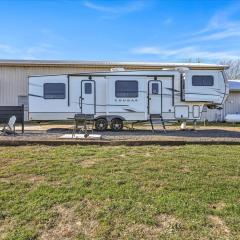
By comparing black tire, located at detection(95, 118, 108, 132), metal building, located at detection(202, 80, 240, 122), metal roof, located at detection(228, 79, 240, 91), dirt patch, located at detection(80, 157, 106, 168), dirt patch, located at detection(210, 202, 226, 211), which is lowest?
dirt patch, located at detection(210, 202, 226, 211)

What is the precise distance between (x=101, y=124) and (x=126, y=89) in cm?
184

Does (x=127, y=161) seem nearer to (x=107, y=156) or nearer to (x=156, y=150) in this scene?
(x=107, y=156)

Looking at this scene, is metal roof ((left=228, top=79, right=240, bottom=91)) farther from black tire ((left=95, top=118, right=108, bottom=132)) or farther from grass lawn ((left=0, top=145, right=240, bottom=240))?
grass lawn ((left=0, top=145, right=240, bottom=240))

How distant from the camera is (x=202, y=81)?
613 inches

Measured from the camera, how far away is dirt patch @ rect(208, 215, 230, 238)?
455 cm

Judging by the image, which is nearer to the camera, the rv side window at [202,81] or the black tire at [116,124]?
the rv side window at [202,81]

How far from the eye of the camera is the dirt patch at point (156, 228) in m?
4.54

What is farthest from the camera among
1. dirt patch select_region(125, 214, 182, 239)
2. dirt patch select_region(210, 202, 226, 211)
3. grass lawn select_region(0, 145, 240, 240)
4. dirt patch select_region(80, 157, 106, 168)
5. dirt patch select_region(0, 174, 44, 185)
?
dirt patch select_region(80, 157, 106, 168)

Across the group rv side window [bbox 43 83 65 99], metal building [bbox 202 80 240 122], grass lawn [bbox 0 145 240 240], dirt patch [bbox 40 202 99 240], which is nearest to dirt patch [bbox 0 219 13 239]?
grass lawn [bbox 0 145 240 240]

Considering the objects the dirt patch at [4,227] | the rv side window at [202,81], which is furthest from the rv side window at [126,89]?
the dirt patch at [4,227]

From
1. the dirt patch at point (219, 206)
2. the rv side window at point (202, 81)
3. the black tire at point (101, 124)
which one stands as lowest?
the dirt patch at point (219, 206)

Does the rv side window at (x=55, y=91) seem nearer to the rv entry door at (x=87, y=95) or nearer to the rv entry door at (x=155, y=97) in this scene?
the rv entry door at (x=87, y=95)

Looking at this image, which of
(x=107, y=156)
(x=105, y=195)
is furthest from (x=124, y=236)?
(x=107, y=156)

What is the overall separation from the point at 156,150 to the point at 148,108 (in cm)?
695
